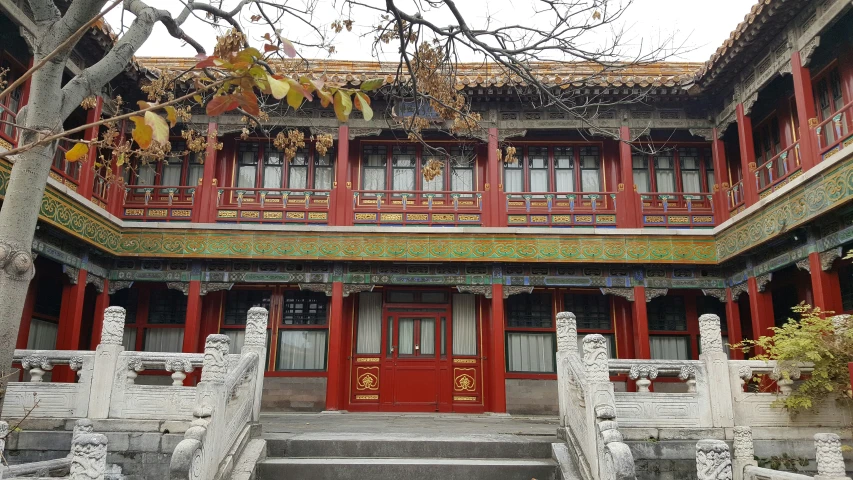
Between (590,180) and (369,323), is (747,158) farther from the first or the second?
(369,323)

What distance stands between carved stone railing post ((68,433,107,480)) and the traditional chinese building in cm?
640

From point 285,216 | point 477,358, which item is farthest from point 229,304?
point 477,358

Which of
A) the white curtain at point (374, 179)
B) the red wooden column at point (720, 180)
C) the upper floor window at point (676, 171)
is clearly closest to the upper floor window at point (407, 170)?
the white curtain at point (374, 179)

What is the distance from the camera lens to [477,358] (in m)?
11.6

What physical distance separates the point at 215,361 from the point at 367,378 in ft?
19.9

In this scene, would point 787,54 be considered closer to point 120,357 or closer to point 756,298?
point 756,298

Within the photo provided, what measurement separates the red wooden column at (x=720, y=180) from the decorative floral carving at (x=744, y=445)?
19.6ft

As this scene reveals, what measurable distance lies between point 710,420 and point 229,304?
8.56 metres

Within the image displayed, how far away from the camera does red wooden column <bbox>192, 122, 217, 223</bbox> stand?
11.3 m

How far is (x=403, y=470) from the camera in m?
6.01

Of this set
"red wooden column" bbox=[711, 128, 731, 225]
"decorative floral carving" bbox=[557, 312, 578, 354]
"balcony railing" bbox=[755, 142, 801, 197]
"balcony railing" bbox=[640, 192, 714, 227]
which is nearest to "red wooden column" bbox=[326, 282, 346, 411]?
"decorative floral carving" bbox=[557, 312, 578, 354]

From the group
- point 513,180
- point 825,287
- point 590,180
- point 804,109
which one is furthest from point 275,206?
point 825,287

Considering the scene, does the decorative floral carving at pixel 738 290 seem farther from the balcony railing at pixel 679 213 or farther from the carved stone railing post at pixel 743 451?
the carved stone railing post at pixel 743 451

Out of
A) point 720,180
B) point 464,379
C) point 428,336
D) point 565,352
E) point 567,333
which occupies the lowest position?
point 464,379
